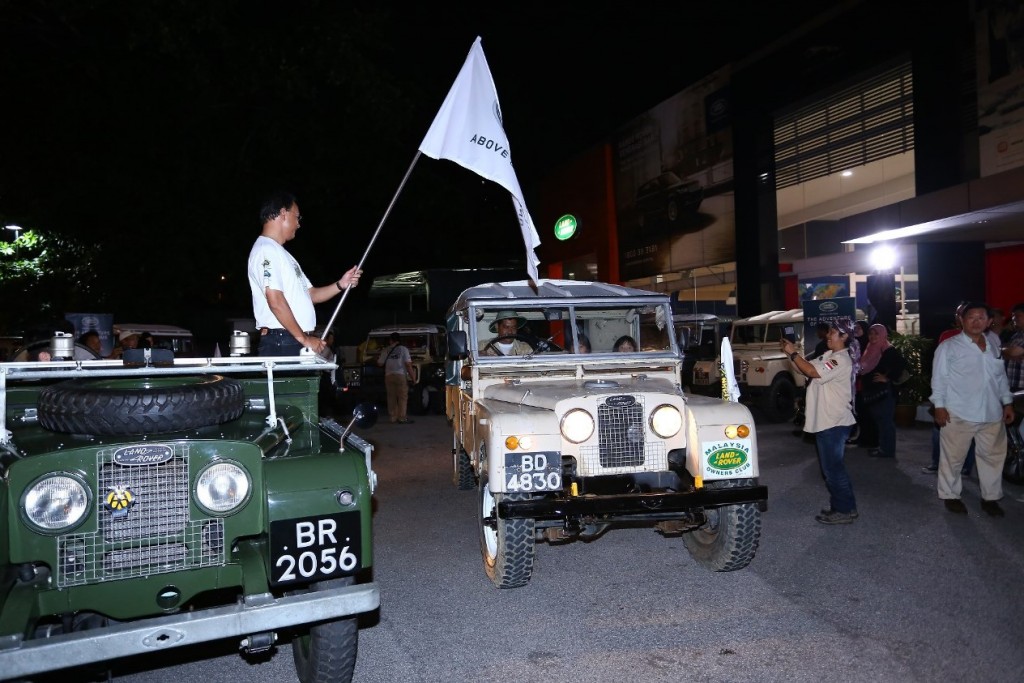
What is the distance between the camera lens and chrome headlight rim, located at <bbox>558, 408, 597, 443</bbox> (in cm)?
468

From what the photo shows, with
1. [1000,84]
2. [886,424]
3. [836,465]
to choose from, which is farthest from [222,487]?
[1000,84]

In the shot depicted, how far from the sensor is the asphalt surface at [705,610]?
365 cm

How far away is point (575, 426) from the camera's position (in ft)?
15.4

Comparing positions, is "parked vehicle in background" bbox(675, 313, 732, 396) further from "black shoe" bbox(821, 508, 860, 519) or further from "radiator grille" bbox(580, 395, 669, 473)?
"radiator grille" bbox(580, 395, 669, 473)

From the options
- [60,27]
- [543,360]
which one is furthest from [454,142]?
[60,27]

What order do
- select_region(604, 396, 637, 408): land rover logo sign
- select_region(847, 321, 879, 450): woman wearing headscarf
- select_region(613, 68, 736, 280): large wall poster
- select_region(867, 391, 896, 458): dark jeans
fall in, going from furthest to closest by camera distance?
select_region(613, 68, 736, 280): large wall poster
select_region(847, 321, 879, 450): woman wearing headscarf
select_region(867, 391, 896, 458): dark jeans
select_region(604, 396, 637, 408): land rover logo sign

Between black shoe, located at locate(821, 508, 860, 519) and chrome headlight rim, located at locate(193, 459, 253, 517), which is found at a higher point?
chrome headlight rim, located at locate(193, 459, 253, 517)

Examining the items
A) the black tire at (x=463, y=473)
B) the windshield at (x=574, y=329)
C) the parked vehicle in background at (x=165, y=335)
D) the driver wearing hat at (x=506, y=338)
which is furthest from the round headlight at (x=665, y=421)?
the parked vehicle in background at (x=165, y=335)

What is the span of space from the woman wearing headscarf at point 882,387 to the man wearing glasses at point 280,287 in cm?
696

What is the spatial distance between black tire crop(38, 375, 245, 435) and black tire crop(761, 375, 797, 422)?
11.7 meters

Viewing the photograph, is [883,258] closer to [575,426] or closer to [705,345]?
[705,345]

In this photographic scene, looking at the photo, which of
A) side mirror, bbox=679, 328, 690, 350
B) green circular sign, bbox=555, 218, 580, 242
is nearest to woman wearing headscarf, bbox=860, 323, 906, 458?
side mirror, bbox=679, 328, 690, 350

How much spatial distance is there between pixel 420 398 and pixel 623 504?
12368 mm

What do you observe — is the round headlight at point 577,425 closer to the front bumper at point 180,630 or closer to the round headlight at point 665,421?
the round headlight at point 665,421
